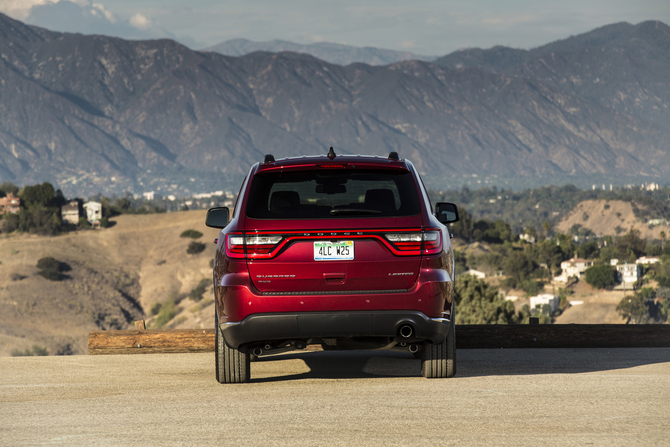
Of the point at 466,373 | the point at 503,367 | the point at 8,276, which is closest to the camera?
the point at 466,373

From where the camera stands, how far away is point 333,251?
6066 millimetres

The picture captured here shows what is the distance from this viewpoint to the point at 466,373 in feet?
24.4

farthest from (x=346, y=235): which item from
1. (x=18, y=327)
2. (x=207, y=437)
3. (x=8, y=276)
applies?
(x=8, y=276)

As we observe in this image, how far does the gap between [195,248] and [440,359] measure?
115148mm

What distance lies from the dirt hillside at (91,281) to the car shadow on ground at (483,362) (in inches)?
3085

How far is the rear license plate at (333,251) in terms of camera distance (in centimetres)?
605

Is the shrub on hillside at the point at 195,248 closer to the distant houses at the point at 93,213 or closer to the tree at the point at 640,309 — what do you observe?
the distant houses at the point at 93,213

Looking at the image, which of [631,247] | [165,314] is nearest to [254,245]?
[165,314]

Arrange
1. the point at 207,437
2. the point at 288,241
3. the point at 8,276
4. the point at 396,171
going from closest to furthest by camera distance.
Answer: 1. the point at 207,437
2. the point at 288,241
3. the point at 396,171
4. the point at 8,276

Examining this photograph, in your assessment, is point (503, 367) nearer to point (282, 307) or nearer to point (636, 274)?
point (282, 307)

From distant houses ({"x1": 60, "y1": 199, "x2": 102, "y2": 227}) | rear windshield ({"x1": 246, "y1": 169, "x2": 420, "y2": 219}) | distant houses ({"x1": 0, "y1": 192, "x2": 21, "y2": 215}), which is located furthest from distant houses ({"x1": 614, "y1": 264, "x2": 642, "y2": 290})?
rear windshield ({"x1": 246, "y1": 169, "x2": 420, "y2": 219})

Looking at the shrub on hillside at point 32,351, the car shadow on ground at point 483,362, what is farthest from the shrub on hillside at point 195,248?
the car shadow on ground at point 483,362

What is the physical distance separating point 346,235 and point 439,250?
0.75 meters

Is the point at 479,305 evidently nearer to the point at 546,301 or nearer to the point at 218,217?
the point at 218,217
